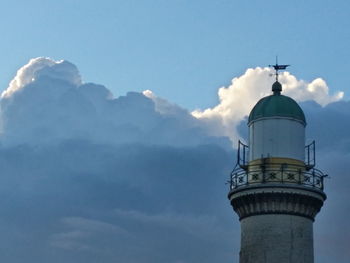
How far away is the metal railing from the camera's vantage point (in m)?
52.2

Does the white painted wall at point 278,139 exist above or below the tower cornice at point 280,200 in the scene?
above

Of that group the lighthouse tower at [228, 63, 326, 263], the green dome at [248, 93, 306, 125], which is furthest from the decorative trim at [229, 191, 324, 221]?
the green dome at [248, 93, 306, 125]

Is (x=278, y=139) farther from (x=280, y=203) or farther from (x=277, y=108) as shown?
(x=280, y=203)

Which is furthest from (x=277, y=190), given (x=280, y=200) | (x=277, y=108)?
(x=277, y=108)

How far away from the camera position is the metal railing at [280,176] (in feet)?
171

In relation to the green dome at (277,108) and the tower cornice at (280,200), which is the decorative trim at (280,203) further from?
the green dome at (277,108)

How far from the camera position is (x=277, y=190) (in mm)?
51750

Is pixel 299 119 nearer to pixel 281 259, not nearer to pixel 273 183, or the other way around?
pixel 273 183

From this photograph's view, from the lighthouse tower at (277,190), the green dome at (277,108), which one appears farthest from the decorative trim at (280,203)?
the green dome at (277,108)

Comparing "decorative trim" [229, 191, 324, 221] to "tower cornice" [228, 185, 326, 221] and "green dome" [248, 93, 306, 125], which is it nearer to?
"tower cornice" [228, 185, 326, 221]

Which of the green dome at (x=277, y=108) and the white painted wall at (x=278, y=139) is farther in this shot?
the green dome at (x=277, y=108)

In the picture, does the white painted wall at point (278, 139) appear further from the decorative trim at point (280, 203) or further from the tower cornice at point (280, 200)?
the decorative trim at point (280, 203)

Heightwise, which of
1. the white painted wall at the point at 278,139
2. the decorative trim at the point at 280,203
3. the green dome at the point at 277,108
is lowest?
the decorative trim at the point at 280,203

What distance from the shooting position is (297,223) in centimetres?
5200
